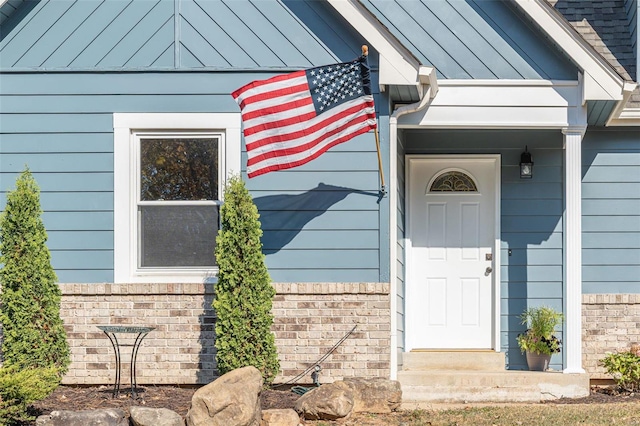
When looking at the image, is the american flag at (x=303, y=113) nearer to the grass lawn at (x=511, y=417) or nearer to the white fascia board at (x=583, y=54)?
the white fascia board at (x=583, y=54)

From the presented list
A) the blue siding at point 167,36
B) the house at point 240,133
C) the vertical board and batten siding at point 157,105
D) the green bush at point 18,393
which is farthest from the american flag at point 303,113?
the green bush at point 18,393

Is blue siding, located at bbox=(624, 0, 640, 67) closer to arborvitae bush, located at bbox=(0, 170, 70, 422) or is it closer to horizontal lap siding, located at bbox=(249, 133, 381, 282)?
horizontal lap siding, located at bbox=(249, 133, 381, 282)

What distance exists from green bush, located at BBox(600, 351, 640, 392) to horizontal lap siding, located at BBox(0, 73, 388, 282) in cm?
279

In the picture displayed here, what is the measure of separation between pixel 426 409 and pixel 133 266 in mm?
3201

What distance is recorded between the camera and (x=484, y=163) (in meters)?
11.2

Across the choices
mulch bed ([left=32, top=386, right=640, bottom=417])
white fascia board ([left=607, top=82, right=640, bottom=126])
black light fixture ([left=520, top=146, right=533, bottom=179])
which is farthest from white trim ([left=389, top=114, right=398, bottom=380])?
white fascia board ([left=607, top=82, right=640, bottom=126])

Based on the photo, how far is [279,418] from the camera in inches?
314

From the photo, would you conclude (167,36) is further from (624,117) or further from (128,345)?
(624,117)

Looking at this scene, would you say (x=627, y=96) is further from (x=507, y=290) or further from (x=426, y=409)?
(x=426, y=409)

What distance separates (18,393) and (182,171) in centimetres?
297

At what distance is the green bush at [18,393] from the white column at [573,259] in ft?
17.0

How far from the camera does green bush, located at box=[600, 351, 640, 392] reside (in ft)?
33.2

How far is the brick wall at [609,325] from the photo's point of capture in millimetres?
10844

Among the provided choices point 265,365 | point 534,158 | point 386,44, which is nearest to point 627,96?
point 534,158
